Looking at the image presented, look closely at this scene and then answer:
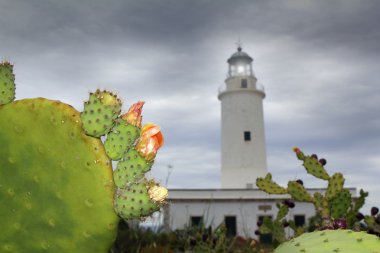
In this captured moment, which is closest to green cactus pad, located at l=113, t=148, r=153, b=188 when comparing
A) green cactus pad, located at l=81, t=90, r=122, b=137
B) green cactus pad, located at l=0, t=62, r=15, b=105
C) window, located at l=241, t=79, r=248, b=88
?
green cactus pad, located at l=81, t=90, r=122, b=137

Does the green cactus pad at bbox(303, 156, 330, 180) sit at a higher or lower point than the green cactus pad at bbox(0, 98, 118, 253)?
higher

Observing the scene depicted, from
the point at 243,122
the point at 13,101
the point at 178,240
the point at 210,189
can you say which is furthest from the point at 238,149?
the point at 13,101

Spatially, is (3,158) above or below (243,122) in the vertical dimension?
below

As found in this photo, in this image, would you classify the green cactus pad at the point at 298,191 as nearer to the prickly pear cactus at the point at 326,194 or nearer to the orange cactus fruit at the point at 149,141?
the prickly pear cactus at the point at 326,194

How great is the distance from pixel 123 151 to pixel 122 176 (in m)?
0.10

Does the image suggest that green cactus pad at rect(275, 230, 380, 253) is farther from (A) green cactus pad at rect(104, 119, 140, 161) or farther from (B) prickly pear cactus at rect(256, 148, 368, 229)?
(B) prickly pear cactus at rect(256, 148, 368, 229)

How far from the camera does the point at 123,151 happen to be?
215cm

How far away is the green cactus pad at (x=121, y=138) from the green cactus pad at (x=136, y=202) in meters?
0.15

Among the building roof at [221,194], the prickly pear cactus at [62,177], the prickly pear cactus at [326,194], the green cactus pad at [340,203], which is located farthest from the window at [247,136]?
the prickly pear cactus at [62,177]

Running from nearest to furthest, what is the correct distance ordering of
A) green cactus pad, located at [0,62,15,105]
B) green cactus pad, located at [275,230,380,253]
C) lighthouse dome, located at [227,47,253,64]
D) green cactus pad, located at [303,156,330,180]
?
green cactus pad, located at [0,62,15,105] < green cactus pad, located at [275,230,380,253] < green cactus pad, located at [303,156,330,180] < lighthouse dome, located at [227,47,253,64]

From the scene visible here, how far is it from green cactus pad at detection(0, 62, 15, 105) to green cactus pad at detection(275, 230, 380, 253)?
5.66ft

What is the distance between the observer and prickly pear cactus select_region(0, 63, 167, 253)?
7.09 feet

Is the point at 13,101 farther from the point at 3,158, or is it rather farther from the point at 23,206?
the point at 23,206

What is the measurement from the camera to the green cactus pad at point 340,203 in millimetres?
4590
